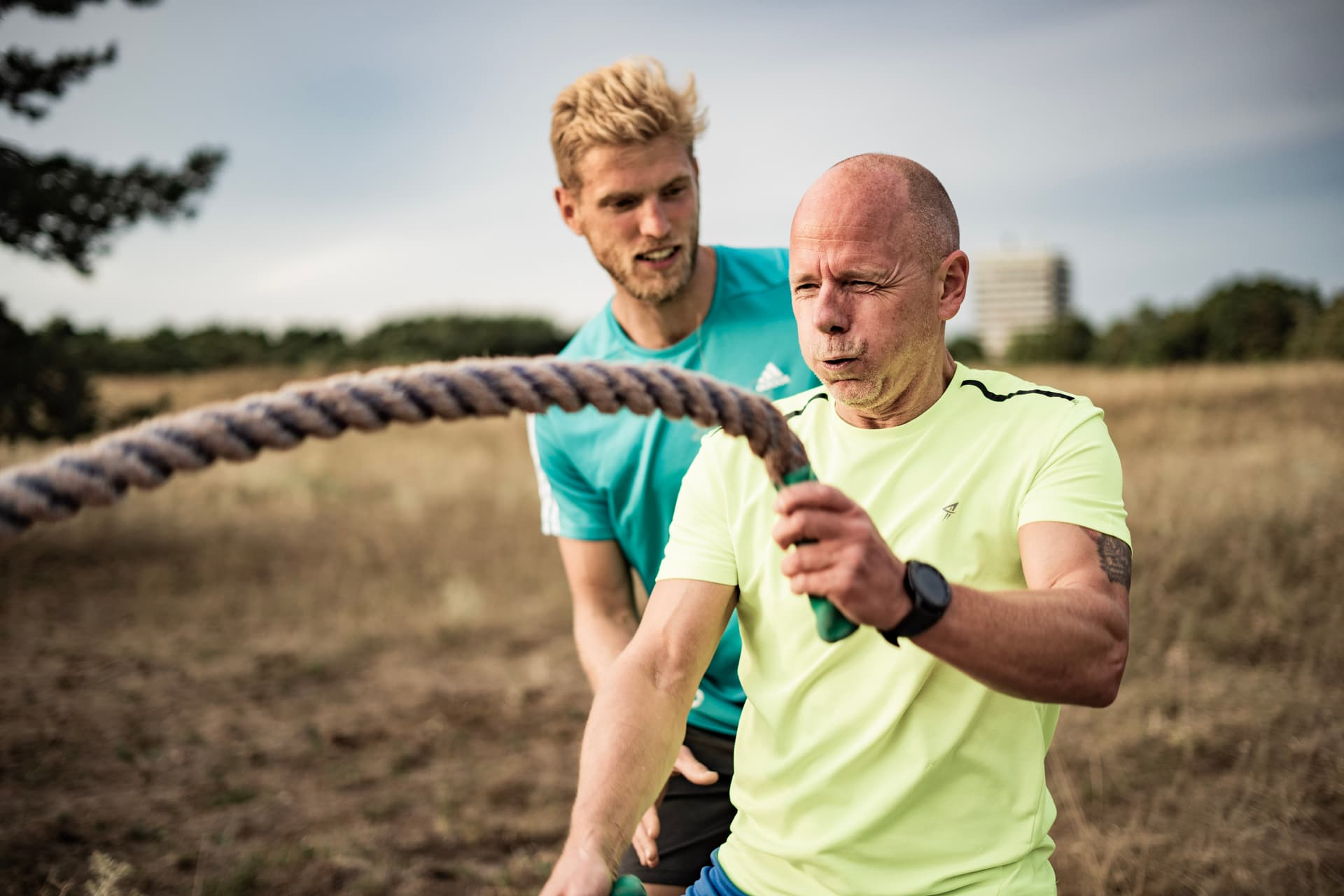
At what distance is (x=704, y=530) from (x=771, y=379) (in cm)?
118

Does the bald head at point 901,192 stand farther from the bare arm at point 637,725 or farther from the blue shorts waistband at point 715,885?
the blue shorts waistband at point 715,885

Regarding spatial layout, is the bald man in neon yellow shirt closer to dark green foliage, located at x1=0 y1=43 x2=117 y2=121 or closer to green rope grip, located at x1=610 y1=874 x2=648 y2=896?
green rope grip, located at x1=610 y1=874 x2=648 y2=896

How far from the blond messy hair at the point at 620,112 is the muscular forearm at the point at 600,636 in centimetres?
159

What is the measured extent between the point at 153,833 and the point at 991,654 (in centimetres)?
492

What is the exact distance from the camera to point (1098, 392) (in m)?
16.4

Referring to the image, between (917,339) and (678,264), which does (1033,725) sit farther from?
(678,264)

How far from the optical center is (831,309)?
6.63ft

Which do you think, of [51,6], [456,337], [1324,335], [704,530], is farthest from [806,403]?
[456,337]

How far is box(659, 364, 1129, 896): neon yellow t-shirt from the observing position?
1965mm

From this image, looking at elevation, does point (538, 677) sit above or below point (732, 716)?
below

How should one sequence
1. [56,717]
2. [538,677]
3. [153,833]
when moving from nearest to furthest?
[153,833], [56,717], [538,677]

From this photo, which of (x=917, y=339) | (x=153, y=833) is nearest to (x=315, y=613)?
(x=153, y=833)

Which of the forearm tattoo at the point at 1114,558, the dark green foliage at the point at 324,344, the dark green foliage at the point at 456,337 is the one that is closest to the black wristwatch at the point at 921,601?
the forearm tattoo at the point at 1114,558

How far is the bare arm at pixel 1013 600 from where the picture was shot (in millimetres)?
1402
